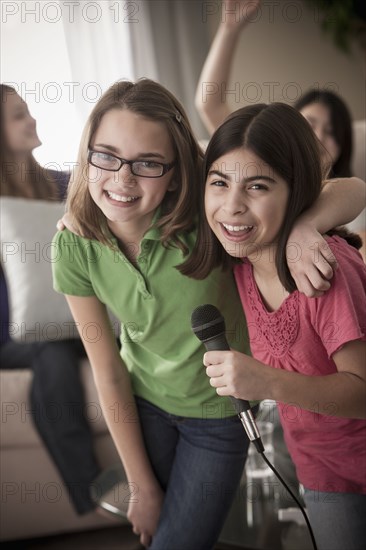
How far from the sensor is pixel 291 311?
2.12 ft

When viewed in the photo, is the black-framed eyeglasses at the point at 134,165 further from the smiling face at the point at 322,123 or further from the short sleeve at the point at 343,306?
the smiling face at the point at 322,123

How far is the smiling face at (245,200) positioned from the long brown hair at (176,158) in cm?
5

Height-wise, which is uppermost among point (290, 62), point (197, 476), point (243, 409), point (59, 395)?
point (290, 62)

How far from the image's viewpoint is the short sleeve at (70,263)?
2.42 feet

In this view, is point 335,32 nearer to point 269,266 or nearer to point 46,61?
point 46,61

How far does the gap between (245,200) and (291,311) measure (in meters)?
0.12

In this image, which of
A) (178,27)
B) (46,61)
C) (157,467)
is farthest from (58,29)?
(157,467)

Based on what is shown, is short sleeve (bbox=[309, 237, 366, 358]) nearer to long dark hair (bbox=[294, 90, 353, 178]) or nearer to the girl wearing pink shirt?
the girl wearing pink shirt

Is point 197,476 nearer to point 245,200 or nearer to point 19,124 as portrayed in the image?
point 245,200

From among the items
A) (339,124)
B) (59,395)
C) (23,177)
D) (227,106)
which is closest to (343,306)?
(227,106)

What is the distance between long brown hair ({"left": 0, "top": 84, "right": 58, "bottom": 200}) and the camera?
A: 1.02m

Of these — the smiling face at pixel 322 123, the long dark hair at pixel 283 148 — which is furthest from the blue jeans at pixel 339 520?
the smiling face at pixel 322 123

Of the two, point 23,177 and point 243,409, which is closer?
point 243,409

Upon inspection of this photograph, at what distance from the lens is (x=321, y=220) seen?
0.63 metres
